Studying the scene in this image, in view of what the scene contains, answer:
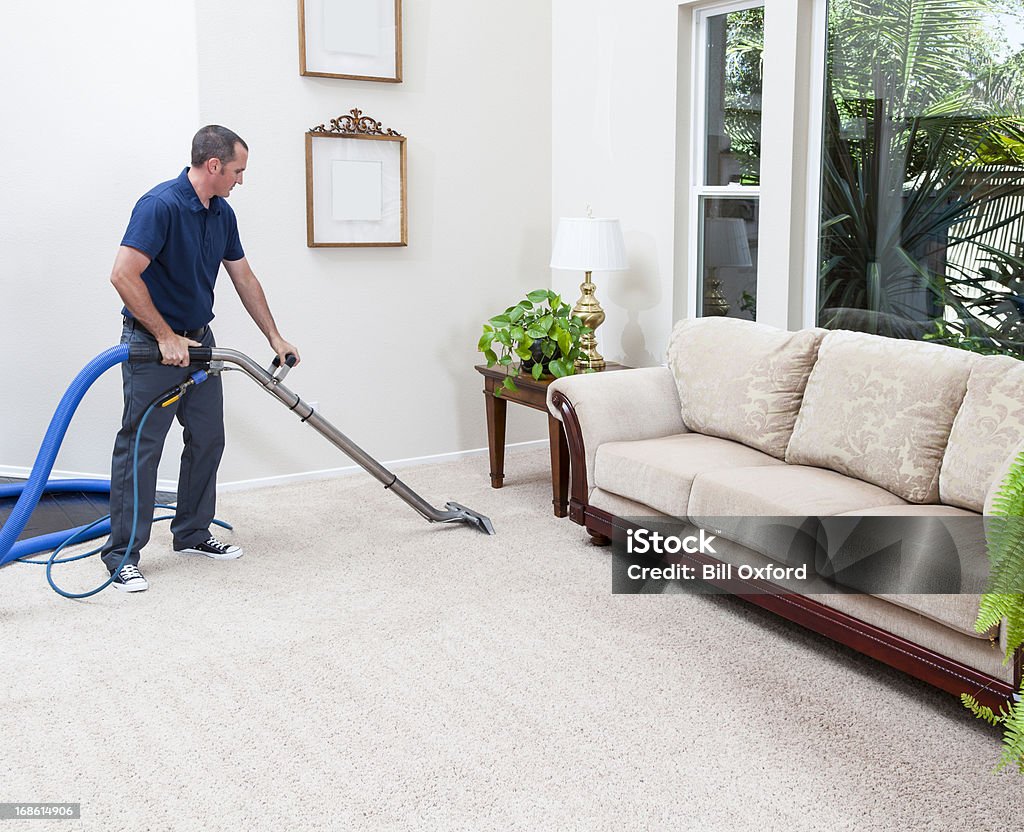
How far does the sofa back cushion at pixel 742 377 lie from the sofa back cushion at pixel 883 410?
3.0 inches

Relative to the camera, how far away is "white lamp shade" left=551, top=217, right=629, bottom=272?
4371 mm

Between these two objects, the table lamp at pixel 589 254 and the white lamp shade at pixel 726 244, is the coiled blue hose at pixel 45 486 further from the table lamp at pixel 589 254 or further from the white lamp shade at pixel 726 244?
the white lamp shade at pixel 726 244

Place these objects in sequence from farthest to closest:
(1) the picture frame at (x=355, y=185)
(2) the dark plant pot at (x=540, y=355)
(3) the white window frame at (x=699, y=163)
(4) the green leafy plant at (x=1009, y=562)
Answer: (1) the picture frame at (x=355, y=185) → (2) the dark plant pot at (x=540, y=355) → (3) the white window frame at (x=699, y=163) → (4) the green leafy plant at (x=1009, y=562)

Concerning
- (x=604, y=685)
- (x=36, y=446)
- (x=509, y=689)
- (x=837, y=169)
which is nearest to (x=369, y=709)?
(x=509, y=689)

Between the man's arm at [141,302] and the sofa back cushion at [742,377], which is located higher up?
the man's arm at [141,302]

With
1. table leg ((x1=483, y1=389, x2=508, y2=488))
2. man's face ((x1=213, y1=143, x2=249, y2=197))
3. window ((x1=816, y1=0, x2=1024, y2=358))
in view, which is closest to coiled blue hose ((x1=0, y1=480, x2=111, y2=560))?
man's face ((x1=213, y1=143, x2=249, y2=197))

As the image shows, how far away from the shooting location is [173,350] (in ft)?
11.1

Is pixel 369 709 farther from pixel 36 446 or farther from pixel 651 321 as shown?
pixel 36 446

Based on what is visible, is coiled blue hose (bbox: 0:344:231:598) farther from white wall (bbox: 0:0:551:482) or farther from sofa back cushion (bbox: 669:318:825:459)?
sofa back cushion (bbox: 669:318:825:459)

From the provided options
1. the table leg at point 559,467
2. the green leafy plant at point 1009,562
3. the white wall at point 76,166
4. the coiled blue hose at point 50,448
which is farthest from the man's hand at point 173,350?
the green leafy plant at point 1009,562

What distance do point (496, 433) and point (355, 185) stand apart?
1.25 metres

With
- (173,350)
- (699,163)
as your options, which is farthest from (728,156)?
(173,350)

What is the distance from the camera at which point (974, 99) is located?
11.2ft

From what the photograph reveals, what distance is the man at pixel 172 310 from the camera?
132 inches
